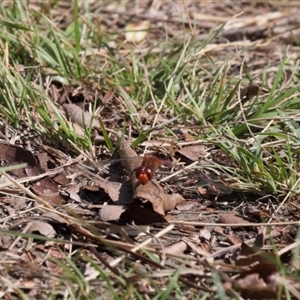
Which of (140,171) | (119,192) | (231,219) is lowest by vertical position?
(231,219)

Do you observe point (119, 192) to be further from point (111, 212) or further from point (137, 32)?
point (137, 32)

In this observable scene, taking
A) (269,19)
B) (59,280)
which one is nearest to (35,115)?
(59,280)

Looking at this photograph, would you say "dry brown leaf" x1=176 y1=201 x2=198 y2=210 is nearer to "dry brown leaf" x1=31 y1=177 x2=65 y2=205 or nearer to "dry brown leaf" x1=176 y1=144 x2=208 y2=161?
"dry brown leaf" x1=176 y1=144 x2=208 y2=161

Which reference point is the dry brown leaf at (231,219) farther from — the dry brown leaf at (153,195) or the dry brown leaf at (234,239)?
the dry brown leaf at (153,195)

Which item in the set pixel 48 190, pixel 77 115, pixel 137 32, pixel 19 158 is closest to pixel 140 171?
pixel 48 190

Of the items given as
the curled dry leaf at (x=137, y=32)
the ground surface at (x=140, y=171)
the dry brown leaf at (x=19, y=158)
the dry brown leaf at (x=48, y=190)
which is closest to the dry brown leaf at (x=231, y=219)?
the ground surface at (x=140, y=171)

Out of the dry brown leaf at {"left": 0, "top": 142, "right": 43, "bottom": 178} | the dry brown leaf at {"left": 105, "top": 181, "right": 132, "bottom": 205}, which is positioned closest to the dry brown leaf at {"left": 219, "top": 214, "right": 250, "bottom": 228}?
the dry brown leaf at {"left": 105, "top": 181, "right": 132, "bottom": 205}

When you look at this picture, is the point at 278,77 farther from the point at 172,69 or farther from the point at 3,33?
the point at 3,33

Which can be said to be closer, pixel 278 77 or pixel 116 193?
pixel 116 193
